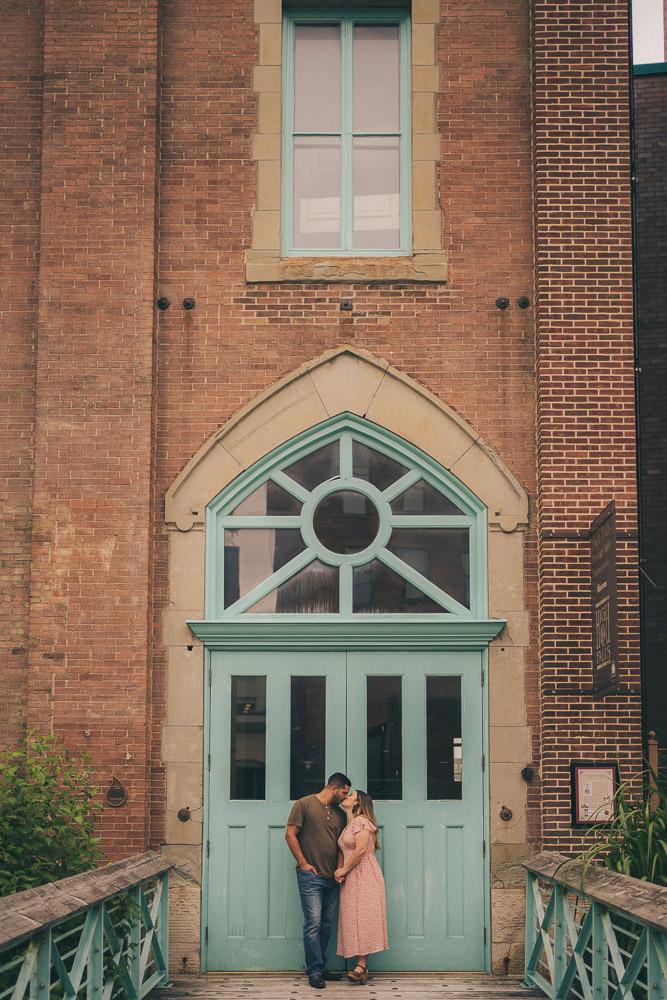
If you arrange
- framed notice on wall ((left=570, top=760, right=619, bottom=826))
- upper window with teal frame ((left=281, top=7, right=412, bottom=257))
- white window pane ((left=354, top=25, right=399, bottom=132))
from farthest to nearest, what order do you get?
white window pane ((left=354, top=25, right=399, bottom=132))
upper window with teal frame ((left=281, top=7, right=412, bottom=257))
framed notice on wall ((left=570, top=760, right=619, bottom=826))

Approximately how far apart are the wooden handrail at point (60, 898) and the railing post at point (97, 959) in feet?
0.45

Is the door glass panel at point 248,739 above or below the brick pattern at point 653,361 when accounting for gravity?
below

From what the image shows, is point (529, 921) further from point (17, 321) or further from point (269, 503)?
point (17, 321)

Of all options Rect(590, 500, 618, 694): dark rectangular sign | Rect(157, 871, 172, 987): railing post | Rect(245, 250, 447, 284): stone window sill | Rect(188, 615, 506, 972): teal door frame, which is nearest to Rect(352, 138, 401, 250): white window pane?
Rect(245, 250, 447, 284): stone window sill

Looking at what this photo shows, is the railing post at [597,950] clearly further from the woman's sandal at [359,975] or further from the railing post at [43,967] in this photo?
the railing post at [43,967]

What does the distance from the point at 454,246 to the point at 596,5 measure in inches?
93.2

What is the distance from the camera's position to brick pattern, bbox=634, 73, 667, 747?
43.5ft

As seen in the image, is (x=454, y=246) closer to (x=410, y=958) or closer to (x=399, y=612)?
(x=399, y=612)

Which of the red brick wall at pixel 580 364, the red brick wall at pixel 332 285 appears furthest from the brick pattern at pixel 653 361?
the red brick wall at pixel 332 285

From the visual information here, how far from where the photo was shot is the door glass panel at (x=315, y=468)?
1076 centimetres

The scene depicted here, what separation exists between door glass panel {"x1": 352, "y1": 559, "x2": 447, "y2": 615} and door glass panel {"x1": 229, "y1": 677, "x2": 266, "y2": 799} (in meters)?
1.04

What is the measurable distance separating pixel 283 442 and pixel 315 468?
0.35 m

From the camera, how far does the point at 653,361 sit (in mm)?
13602

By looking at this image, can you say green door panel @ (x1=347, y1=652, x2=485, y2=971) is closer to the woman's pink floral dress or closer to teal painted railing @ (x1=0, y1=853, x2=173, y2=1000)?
the woman's pink floral dress
